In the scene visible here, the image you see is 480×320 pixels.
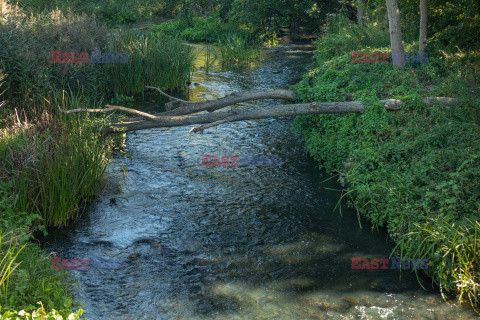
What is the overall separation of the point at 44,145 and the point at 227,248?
8.58ft

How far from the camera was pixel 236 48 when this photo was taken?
1714cm

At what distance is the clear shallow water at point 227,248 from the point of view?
14.1ft

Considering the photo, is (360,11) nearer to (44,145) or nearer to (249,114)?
(249,114)

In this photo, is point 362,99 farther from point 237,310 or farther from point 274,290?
point 237,310

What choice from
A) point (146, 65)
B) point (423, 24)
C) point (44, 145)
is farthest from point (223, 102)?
point (423, 24)

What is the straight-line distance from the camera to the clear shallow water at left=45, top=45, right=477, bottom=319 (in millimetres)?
4312
